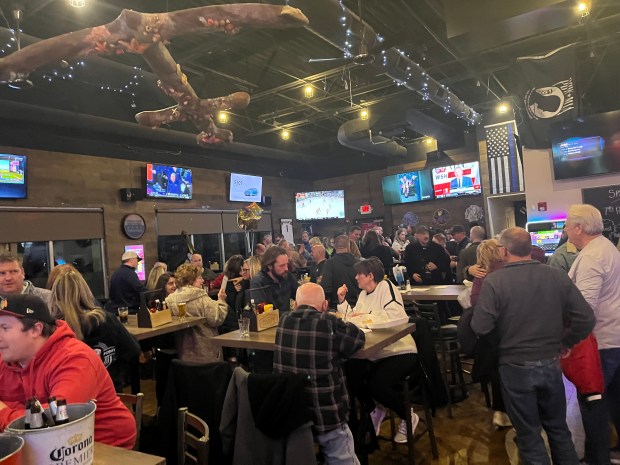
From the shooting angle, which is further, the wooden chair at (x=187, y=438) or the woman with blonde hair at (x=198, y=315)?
the woman with blonde hair at (x=198, y=315)

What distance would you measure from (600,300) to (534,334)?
2.09 feet

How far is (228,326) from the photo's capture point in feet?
15.6

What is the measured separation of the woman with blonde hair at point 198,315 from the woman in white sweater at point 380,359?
132 cm

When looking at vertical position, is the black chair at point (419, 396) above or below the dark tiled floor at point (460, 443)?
above

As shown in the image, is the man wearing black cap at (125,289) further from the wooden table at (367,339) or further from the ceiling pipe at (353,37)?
the ceiling pipe at (353,37)

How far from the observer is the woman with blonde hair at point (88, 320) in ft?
10.0

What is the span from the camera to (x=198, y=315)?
14.2 ft

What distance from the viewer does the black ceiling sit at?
5.31m

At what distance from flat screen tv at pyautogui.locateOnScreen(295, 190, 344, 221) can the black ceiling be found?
10.4 ft

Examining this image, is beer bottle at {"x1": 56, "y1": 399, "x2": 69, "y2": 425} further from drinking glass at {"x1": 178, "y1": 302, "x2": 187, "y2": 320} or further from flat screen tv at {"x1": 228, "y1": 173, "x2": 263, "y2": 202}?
flat screen tv at {"x1": 228, "y1": 173, "x2": 263, "y2": 202}

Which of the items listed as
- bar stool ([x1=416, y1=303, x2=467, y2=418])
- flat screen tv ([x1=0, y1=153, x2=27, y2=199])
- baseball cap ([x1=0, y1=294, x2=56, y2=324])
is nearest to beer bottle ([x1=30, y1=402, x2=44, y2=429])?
baseball cap ([x1=0, y1=294, x2=56, y2=324])

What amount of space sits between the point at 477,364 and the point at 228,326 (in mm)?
2788

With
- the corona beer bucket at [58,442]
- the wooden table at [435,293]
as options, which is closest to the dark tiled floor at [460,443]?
the wooden table at [435,293]

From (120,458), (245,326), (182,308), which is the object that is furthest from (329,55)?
(120,458)
